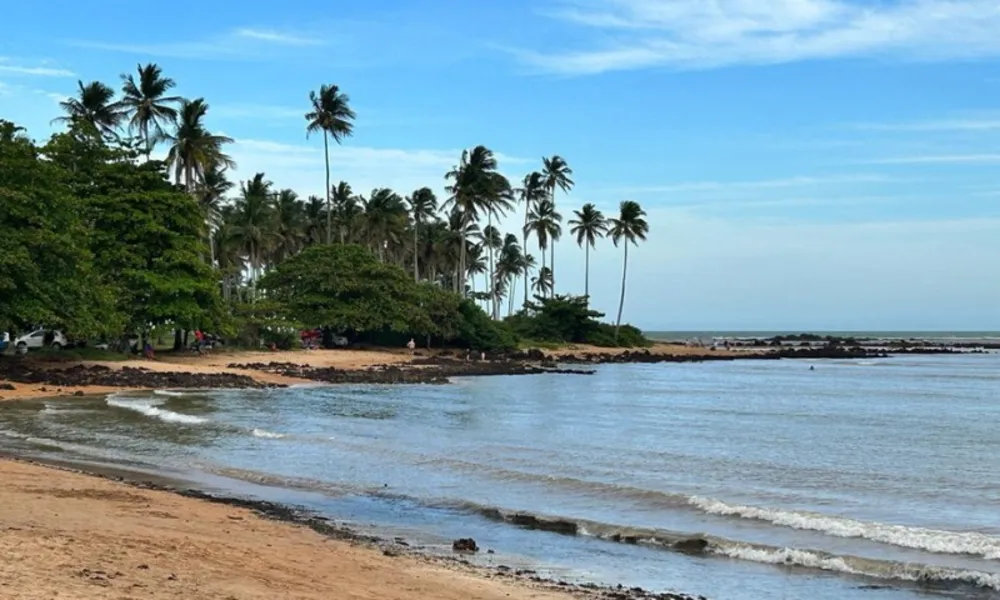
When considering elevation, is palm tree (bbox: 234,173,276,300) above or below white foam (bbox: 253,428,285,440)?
above

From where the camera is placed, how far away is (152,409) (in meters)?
27.2

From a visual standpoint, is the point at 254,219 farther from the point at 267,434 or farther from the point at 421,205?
the point at 267,434

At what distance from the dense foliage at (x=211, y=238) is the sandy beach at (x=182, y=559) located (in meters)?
21.8

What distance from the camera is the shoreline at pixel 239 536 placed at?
8281mm

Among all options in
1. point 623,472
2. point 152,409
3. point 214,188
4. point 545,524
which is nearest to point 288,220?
point 214,188

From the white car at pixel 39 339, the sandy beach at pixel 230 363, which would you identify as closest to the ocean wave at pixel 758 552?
the sandy beach at pixel 230 363

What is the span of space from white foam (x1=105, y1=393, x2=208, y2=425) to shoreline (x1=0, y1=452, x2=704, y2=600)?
31.4ft

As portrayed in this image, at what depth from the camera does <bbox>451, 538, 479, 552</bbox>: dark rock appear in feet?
36.3

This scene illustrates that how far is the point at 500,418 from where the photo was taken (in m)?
29.5

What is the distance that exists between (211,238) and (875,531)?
57.4 m

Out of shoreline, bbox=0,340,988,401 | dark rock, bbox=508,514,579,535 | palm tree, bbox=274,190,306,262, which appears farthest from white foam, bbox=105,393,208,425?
palm tree, bbox=274,190,306,262

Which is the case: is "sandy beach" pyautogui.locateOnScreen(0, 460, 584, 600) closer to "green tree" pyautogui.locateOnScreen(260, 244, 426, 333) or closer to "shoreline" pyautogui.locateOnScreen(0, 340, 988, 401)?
"shoreline" pyautogui.locateOnScreen(0, 340, 988, 401)

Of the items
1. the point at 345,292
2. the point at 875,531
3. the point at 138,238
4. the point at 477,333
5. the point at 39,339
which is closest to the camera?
the point at 875,531

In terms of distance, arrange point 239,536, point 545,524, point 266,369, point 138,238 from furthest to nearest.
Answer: point 266,369 < point 138,238 < point 545,524 < point 239,536
